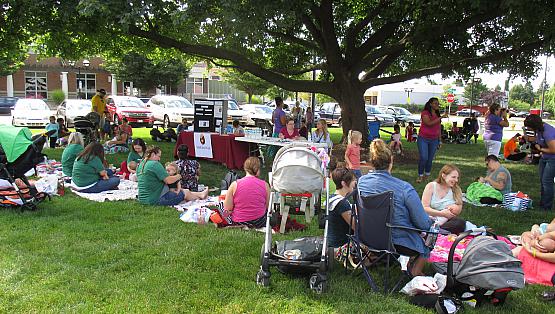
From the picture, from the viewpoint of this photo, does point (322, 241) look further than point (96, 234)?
No

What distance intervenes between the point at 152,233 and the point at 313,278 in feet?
8.45

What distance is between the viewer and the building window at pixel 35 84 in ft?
154

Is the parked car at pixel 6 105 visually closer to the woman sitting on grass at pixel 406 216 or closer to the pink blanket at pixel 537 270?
the woman sitting on grass at pixel 406 216

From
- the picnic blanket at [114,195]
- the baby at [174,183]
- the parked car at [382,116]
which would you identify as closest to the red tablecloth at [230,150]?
the picnic blanket at [114,195]

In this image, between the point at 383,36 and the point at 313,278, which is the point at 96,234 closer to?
the point at 313,278

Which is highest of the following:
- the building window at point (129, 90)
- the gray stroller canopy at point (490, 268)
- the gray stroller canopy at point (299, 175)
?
the building window at point (129, 90)

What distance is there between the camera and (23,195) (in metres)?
6.85

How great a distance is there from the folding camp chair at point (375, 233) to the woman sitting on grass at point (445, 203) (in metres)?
1.68

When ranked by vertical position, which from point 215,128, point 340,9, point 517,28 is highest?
point 340,9

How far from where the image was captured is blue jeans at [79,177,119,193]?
844 centimetres

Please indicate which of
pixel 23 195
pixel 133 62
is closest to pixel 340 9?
pixel 23 195

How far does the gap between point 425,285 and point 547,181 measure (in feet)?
16.9

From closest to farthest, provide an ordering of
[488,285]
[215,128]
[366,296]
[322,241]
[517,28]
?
[488,285] < [366,296] < [322,241] < [517,28] < [215,128]

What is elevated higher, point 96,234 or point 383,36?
point 383,36
